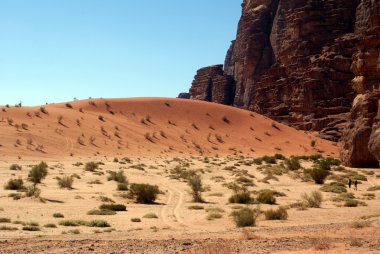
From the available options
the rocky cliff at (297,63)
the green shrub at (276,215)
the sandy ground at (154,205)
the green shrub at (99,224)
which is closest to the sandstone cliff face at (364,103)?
the sandy ground at (154,205)

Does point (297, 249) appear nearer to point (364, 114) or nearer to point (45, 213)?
point (45, 213)

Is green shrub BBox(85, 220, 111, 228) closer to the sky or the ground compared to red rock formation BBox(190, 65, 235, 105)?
closer to the ground

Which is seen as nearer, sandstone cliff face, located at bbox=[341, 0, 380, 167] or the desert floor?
the desert floor

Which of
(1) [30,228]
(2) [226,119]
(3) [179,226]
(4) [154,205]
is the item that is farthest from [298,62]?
(1) [30,228]

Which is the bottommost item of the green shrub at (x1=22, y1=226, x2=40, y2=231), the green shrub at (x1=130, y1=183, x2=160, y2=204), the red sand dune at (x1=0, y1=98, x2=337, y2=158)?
the green shrub at (x1=22, y1=226, x2=40, y2=231)

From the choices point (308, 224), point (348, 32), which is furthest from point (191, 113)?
point (308, 224)

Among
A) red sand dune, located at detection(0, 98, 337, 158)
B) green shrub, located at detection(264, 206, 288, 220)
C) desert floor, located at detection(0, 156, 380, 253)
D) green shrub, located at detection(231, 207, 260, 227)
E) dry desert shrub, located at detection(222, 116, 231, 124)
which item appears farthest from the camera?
dry desert shrub, located at detection(222, 116, 231, 124)

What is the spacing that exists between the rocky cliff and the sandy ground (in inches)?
499

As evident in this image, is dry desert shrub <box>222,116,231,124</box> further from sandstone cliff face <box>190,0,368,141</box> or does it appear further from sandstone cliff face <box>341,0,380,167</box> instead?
sandstone cliff face <box>341,0,380,167</box>

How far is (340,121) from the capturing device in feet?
220

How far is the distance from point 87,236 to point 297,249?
16.3 ft

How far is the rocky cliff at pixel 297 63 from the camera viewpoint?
230 ft

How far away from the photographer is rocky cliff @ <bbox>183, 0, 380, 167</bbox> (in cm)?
7000

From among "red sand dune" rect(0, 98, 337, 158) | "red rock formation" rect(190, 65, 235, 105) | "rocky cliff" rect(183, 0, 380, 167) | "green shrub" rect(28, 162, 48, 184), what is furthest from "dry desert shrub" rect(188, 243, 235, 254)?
"red rock formation" rect(190, 65, 235, 105)
